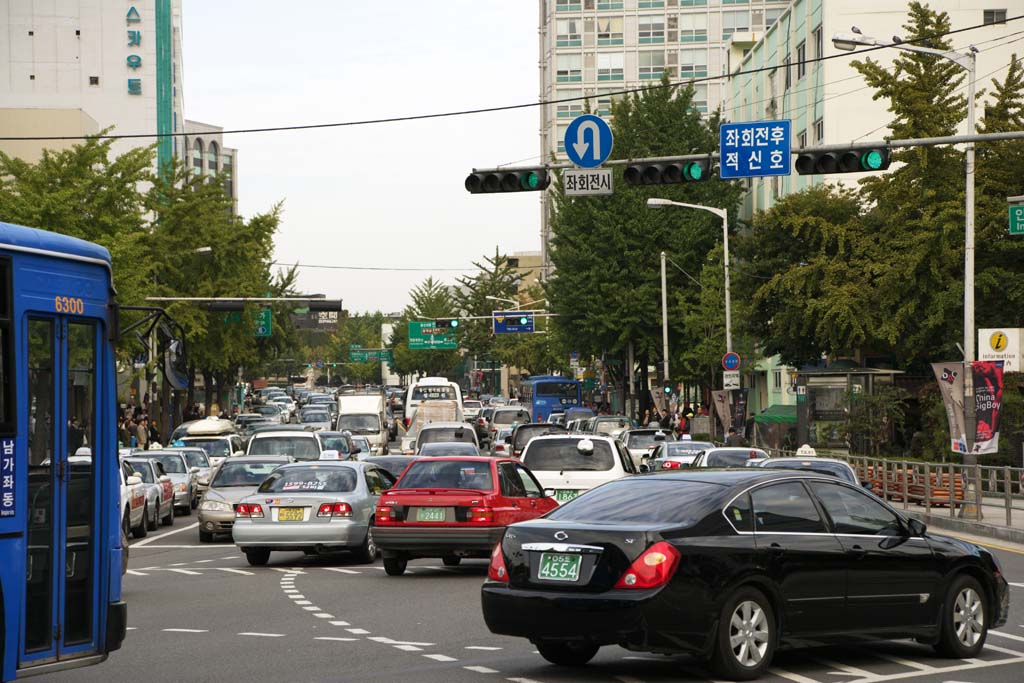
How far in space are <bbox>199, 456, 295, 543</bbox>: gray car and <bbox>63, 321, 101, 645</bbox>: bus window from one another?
627 inches

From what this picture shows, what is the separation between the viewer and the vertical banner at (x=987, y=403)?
94.0 feet

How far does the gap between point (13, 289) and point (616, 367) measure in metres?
78.9

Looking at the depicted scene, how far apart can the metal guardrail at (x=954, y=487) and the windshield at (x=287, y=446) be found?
36.7 ft

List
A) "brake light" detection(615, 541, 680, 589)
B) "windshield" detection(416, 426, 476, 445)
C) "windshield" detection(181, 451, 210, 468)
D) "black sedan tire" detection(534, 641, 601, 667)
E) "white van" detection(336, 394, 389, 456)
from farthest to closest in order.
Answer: "white van" detection(336, 394, 389, 456) < "windshield" detection(416, 426, 476, 445) < "windshield" detection(181, 451, 210, 468) < "black sedan tire" detection(534, 641, 601, 667) < "brake light" detection(615, 541, 680, 589)

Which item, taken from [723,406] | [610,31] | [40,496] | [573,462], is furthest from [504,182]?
[610,31]

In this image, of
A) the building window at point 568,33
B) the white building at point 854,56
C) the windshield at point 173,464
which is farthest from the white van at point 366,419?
the building window at point 568,33

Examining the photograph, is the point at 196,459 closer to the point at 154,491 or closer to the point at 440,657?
the point at 154,491

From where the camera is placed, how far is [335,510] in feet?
71.8

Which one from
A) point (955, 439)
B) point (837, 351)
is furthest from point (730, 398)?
point (955, 439)

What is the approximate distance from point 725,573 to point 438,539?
9.44 m

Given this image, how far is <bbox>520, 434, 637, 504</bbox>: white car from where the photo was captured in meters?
24.0

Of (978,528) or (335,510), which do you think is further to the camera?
(978,528)

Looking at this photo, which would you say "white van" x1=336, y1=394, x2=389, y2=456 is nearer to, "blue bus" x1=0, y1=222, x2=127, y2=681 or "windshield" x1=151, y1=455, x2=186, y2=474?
"windshield" x1=151, y1=455, x2=186, y2=474

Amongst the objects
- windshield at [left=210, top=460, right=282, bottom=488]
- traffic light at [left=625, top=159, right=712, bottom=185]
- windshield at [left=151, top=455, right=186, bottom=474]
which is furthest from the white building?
traffic light at [left=625, top=159, right=712, bottom=185]
